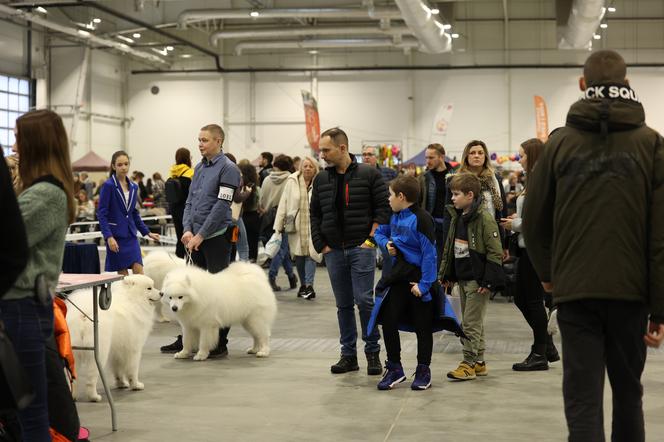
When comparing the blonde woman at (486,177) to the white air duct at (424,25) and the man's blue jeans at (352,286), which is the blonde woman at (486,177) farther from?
the white air duct at (424,25)

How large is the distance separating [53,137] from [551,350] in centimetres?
446

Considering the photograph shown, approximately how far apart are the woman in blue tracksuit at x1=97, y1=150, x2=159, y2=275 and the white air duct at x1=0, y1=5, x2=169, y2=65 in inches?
648

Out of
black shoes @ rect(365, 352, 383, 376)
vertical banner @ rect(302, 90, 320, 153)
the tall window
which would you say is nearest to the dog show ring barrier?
black shoes @ rect(365, 352, 383, 376)

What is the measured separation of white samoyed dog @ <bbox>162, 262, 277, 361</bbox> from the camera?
6492 mm

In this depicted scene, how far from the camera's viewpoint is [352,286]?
6145mm

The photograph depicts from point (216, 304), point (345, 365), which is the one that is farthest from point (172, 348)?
point (345, 365)

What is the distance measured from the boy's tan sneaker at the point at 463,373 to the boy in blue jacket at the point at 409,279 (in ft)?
0.98

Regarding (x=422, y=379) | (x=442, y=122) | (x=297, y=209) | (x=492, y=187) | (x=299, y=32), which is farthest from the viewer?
(x=299, y=32)

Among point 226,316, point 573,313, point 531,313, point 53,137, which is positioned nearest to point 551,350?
point 531,313

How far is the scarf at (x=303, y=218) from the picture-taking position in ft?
33.3

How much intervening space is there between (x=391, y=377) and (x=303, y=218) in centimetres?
477

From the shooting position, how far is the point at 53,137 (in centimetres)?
305

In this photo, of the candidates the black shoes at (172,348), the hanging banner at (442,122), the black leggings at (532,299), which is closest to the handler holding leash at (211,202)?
the black shoes at (172,348)

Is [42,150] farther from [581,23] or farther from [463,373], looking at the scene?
[581,23]
